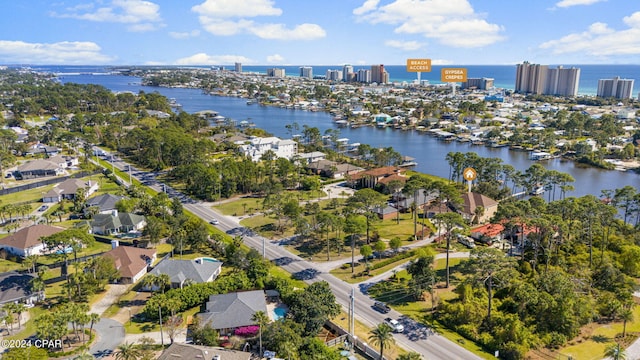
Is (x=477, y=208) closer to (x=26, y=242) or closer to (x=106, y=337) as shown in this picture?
(x=106, y=337)

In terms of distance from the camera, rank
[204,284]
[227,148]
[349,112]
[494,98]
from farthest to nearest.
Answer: [494,98] → [349,112] → [227,148] → [204,284]

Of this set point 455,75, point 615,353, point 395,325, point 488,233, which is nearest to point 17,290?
point 395,325

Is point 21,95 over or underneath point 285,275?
over

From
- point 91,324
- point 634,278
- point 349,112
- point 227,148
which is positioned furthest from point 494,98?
point 91,324

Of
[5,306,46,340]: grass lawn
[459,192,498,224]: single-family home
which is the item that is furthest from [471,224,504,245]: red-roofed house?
[5,306,46,340]: grass lawn

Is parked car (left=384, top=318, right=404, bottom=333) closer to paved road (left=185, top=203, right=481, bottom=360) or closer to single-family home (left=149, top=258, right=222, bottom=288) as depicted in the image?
paved road (left=185, top=203, right=481, bottom=360)

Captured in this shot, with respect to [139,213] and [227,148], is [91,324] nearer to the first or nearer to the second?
[139,213]

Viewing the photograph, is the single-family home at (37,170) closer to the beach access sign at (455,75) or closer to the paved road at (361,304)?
the paved road at (361,304)
